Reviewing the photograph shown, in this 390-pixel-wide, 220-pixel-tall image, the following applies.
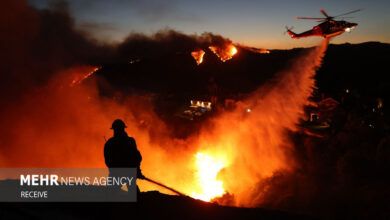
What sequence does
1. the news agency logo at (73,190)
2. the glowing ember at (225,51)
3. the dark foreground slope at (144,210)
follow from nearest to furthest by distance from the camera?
the dark foreground slope at (144,210) → the news agency logo at (73,190) → the glowing ember at (225,51)

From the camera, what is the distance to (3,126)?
14.5 metres

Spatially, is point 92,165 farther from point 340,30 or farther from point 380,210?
point 340,30

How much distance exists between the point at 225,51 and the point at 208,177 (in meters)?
9.98

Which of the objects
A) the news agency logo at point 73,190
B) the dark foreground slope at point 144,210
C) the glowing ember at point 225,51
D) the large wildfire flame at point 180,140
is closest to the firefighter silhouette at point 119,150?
the news agency logo at point 73,190

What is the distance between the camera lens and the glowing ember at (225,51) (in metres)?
10.4

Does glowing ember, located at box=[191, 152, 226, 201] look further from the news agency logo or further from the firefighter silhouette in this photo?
the firefighter silhouette

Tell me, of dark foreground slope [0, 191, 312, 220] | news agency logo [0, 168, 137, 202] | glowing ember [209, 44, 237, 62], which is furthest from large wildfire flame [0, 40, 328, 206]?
news agency logo [0, 168, 137, 202]

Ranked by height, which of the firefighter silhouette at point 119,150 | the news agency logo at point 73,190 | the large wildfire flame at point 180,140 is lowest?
the news agency logo at point 73,190

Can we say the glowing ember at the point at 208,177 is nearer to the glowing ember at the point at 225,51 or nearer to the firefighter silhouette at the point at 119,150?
the glowing ember at the point at 225,51

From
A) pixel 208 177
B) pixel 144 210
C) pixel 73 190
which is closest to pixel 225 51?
pixel 144 210

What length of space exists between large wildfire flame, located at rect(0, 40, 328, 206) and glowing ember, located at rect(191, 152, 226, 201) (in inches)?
2.6

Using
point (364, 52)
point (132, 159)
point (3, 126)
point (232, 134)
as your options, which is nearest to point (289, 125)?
point (232, 134)

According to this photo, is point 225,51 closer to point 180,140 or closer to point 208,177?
point 208,177

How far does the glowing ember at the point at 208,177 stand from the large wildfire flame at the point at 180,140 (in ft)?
0.22
